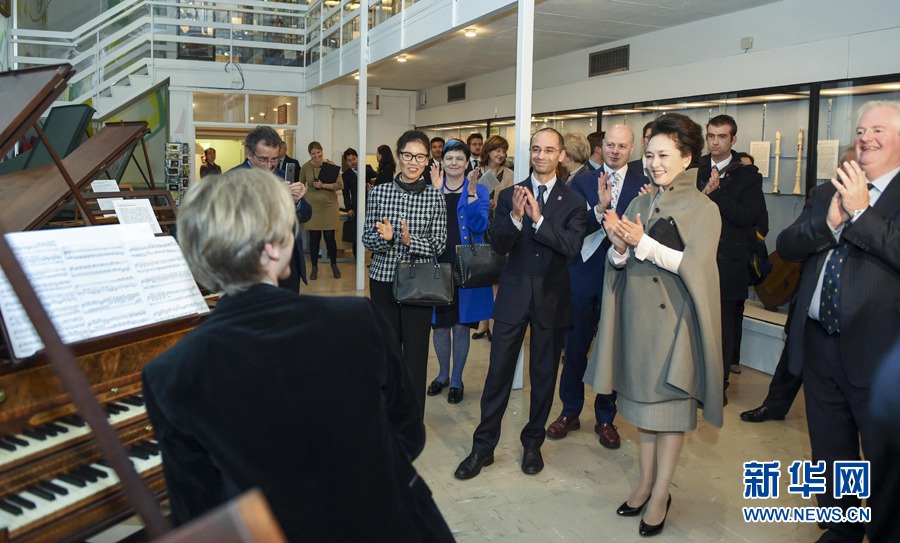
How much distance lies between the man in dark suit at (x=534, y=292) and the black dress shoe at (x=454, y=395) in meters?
1.20

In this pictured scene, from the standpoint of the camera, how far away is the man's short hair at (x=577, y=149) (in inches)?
197

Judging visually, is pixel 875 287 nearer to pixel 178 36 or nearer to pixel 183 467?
pixel 183 467

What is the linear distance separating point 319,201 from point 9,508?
8.70 m

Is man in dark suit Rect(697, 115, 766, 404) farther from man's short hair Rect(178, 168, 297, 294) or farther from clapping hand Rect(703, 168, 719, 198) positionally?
man's short hair Rect(178, 168, 297, 294)

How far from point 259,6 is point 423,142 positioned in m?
10.7

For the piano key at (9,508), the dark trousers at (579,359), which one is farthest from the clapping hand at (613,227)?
the piano key at (9,508)

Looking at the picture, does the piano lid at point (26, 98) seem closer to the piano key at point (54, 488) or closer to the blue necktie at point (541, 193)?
the piano key at point (54, 488)

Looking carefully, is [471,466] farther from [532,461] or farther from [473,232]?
[473,232]

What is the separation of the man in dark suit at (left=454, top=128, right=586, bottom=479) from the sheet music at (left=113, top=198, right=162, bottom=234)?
202 cm

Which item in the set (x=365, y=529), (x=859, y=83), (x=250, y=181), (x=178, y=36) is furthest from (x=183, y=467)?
(x=178, y=36)

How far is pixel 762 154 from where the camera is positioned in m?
6.88

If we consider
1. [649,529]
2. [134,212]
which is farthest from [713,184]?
[134,212]

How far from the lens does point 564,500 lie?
342cm

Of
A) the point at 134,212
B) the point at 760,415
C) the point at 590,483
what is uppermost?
the point at 134,212
